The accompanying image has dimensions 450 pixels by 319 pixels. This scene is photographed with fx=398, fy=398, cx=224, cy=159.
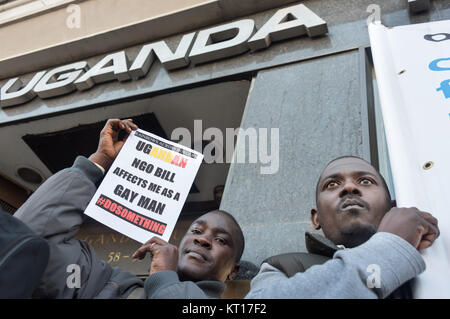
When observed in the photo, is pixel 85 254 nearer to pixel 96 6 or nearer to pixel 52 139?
pixel 52 139

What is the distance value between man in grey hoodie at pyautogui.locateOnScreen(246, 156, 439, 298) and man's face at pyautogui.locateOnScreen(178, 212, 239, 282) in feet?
1.70

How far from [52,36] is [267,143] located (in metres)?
5.24

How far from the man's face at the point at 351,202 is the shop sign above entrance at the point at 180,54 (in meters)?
2.94

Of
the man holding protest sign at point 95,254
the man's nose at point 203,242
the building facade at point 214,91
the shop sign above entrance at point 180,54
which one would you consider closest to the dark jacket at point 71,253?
the man holding protest sign at point 95,254

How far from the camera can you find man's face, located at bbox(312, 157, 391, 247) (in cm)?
222

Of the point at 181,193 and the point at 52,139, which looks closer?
the point at 181,193

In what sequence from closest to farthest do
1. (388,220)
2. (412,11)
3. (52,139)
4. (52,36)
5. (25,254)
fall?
(25,254)
(388,220)
(412,11)
(52,139)
(52,36)

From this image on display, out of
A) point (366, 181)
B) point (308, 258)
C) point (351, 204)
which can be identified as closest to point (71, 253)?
point (308, 258)

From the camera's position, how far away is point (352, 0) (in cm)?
527

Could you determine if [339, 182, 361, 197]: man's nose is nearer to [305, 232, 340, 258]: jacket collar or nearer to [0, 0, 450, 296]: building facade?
[305, 232, 340, 258]: jacket collar

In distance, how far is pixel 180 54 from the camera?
5.61 metres

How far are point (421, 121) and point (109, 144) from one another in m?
2.26

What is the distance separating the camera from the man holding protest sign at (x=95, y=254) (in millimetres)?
2010

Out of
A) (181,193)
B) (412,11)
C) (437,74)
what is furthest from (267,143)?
(412,11)
